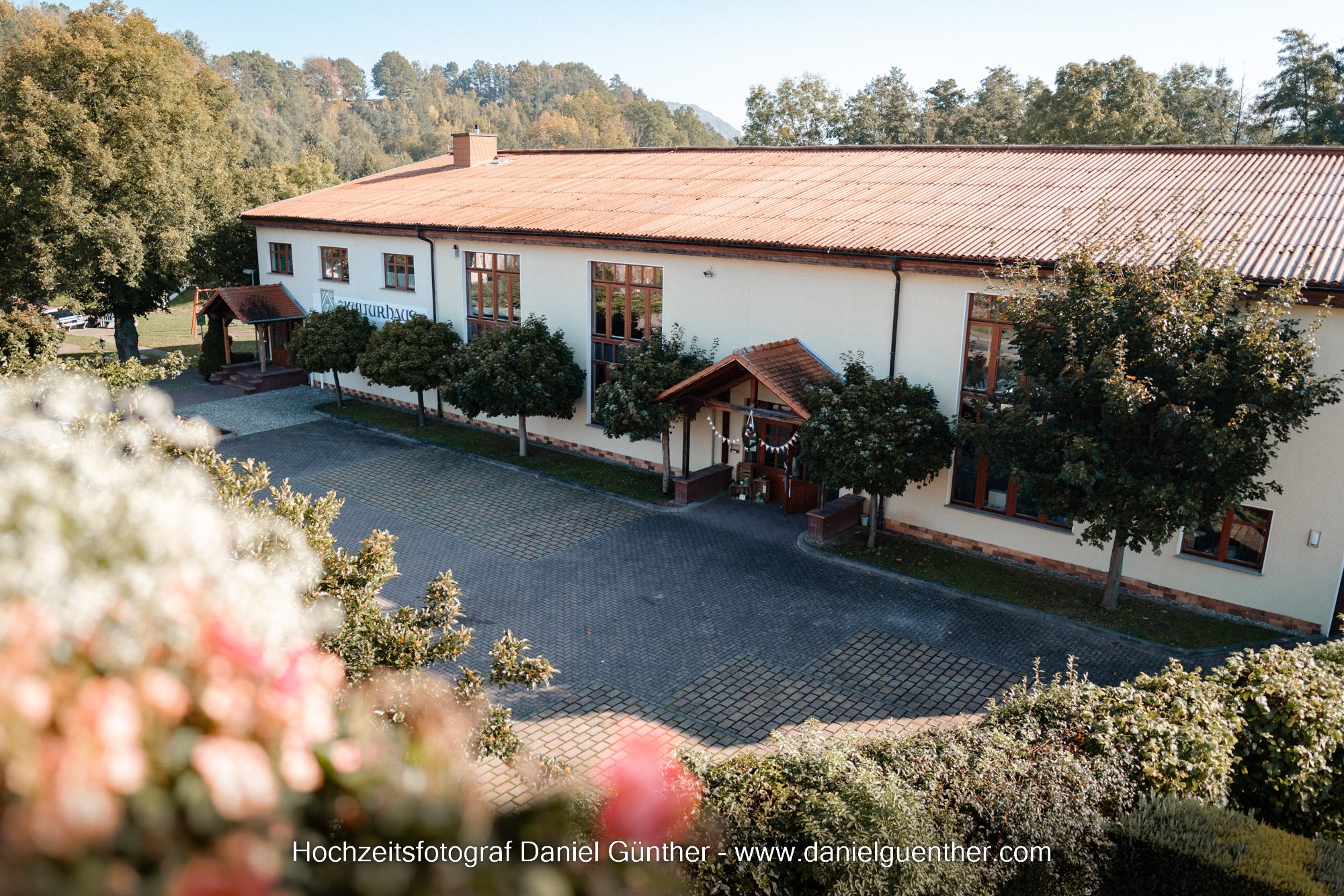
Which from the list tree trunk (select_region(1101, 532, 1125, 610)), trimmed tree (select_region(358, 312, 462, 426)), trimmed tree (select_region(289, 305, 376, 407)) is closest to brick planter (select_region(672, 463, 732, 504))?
trimmed tree (select_region(358, 312, 462, 426))

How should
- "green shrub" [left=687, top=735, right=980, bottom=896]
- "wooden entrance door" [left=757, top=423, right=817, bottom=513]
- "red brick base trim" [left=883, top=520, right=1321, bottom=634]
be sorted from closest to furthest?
"green shrub" [left=687, top=735, right=980, bottom=896] → "red brick base trim" [left=883, top=520, right=1321, bottom=634] → "wooden entrance door" [left=757, top=423, right=817, bottom=513]

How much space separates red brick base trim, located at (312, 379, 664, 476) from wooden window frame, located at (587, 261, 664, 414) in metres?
1.16

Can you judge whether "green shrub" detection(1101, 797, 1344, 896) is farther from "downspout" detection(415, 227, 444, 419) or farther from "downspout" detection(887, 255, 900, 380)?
"downspout" detection(415, 227, 444, 419)

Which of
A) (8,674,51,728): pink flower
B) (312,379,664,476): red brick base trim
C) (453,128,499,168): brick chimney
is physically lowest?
(312,379,664,476): red brick base trim

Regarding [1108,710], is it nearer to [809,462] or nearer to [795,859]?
[795,859]

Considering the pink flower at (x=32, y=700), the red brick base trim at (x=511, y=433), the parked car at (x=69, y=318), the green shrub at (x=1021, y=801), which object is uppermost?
the pink flower at (x=32, y=700)

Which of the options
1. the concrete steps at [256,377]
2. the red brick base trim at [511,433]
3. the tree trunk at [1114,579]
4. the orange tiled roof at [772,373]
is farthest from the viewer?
the concrete steps at [256,377]

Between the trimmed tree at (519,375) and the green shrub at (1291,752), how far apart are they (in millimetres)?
15451

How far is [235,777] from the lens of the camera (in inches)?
67.4

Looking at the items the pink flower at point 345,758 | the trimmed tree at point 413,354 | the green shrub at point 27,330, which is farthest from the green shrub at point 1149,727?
the green shrub at point 27,330

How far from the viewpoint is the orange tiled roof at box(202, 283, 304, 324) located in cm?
2966

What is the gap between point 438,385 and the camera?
24.2 m

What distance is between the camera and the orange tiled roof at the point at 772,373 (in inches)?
680

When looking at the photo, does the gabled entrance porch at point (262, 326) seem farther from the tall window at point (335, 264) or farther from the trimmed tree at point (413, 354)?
the trimmed tree at point (413, 354)
